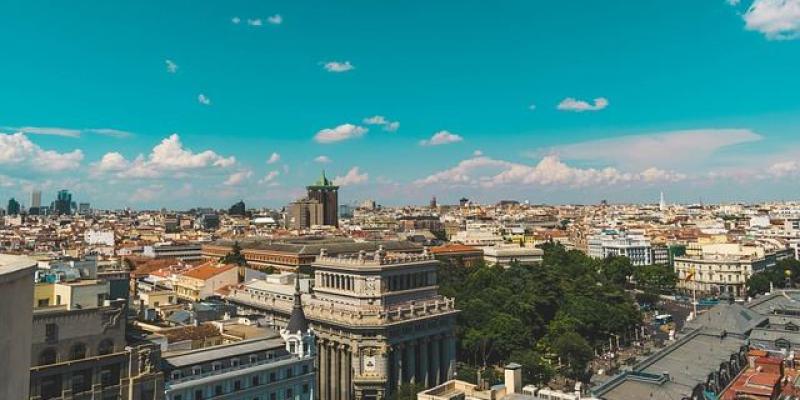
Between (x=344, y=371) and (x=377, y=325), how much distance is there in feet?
22.2

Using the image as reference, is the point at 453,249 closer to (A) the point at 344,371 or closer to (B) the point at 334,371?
(B) the point at 334,371

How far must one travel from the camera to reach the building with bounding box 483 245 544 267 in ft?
616

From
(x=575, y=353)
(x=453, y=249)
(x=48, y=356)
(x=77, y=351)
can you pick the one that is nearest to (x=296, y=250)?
(x=453, y=249)

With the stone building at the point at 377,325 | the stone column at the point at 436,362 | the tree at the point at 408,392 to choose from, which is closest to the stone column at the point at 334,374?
the stone building at the point at 377,325

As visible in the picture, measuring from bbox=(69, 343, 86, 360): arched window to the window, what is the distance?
4.71ft

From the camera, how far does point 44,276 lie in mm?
50969

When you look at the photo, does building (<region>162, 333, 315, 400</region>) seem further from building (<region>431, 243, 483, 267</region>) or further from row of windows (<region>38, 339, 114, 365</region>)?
building (<region>431, 243, 483, 267</region>)

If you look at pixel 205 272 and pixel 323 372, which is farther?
pixel 205 272

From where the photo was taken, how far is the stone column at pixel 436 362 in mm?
73938

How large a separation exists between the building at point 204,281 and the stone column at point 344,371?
4045 centimetres

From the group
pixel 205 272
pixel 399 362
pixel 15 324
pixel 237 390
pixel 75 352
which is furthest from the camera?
pixel 205 272

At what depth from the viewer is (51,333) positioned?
4178 cm

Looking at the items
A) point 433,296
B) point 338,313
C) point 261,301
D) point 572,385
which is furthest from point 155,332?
point 572,385

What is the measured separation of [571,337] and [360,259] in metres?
29.0
